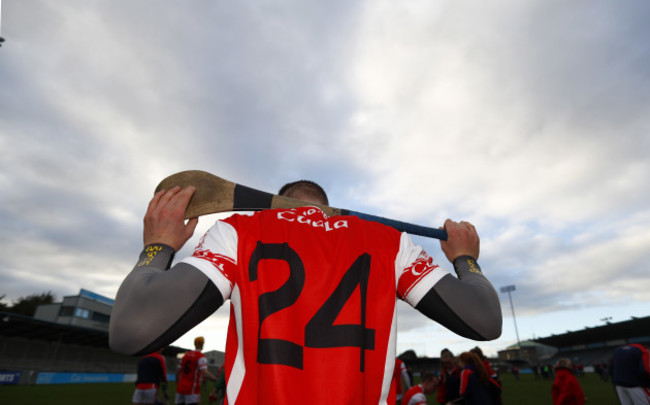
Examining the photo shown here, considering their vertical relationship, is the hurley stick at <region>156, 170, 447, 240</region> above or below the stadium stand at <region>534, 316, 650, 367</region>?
below

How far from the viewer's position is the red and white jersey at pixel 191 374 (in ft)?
36.1

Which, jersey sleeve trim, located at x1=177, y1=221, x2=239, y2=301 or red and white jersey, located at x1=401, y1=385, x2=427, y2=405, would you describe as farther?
red and white jersey, located at x1=401, y1=385, x2=427, y2=405

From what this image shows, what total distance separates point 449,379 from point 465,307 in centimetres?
951

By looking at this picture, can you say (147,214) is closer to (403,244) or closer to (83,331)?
(403,244)

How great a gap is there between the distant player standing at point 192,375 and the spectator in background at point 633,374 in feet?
33.8

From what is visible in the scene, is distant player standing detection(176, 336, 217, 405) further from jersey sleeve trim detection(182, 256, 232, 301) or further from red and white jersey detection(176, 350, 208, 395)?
jersey sleeve trim detection(182, 256, 232, 301)

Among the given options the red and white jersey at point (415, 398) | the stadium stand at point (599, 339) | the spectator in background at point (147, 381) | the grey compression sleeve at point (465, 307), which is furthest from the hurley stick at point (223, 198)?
the stadium stand at point (599, 339)

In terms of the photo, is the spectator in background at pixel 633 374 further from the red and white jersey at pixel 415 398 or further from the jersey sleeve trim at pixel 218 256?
the jersey sleeve trim at pixel 218 256

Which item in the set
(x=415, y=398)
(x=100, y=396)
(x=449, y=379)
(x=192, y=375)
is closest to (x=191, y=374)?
(x=192, y=375)

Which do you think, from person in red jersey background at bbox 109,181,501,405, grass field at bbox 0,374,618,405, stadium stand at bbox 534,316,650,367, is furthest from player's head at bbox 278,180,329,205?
stadium stand at bbox 534,316,650,367

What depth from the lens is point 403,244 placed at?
1567 millimetres

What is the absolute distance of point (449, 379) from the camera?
9.50 m

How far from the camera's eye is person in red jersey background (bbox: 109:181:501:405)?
1.20 metres

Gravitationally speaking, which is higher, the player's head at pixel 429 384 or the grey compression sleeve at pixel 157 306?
the grey compression sleeve at pixel 157 306
